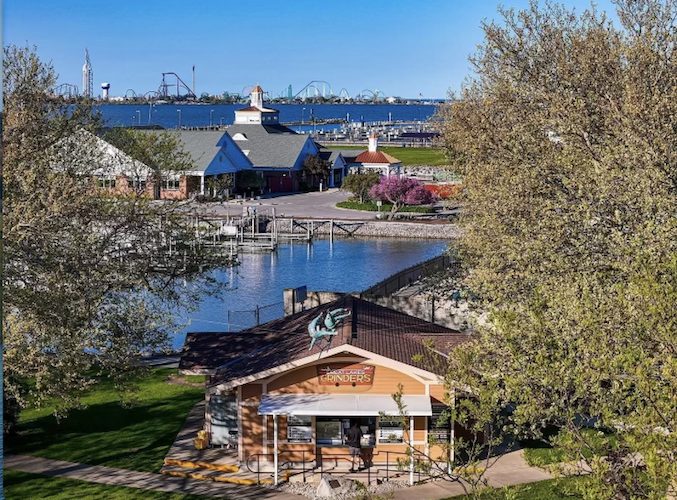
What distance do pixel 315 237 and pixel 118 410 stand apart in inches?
1956

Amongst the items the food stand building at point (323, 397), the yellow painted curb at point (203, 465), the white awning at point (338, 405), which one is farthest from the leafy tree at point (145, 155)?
the white awning at point (338, 405)

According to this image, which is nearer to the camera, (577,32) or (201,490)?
(201,490)

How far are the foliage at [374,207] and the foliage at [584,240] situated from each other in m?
49.2

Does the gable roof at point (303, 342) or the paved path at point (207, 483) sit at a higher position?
the gable roof at point (303, 342)

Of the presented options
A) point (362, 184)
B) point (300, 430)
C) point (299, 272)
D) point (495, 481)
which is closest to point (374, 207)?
point (362, 184)

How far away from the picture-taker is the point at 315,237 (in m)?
77.6

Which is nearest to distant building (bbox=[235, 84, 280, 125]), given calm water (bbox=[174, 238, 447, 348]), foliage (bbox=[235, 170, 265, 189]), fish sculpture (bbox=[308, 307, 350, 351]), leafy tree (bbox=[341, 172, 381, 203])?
foliage (bbox=[235, 170, 265, 189])

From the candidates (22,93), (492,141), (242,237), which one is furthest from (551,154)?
(242,237)

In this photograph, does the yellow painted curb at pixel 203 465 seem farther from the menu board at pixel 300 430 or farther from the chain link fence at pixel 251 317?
the chain link fence at pixel 251 317

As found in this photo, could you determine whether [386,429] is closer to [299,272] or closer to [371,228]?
[299,272]

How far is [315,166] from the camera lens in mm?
100500

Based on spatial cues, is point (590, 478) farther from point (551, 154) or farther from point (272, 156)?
point (272, 156)

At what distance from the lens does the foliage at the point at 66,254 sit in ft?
67.6

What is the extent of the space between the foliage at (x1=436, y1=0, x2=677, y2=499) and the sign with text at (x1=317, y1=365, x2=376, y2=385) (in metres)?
3.50
